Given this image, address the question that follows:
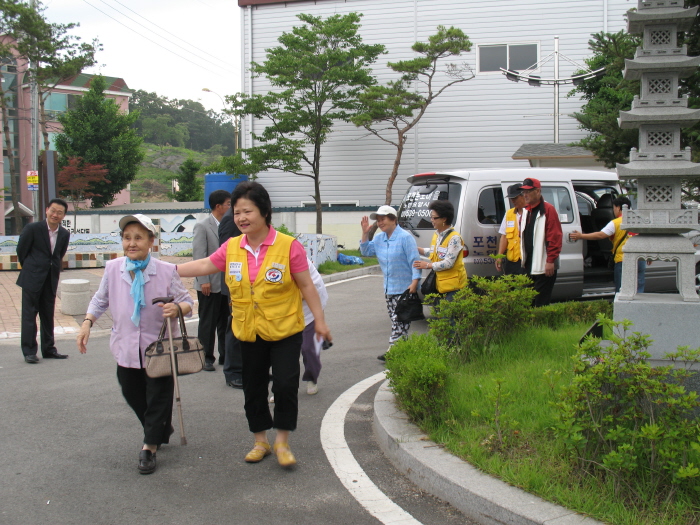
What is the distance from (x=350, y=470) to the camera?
4.20 m

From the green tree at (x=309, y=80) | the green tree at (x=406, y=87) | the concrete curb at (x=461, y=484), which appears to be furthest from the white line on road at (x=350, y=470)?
the green tree at (x=309, y=80)

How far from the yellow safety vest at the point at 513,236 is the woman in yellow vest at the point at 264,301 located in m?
3.82

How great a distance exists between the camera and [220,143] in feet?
353

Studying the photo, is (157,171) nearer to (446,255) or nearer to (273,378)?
(446,255)

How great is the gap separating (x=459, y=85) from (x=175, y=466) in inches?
965

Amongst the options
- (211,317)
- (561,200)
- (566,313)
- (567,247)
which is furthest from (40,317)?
(561,200)

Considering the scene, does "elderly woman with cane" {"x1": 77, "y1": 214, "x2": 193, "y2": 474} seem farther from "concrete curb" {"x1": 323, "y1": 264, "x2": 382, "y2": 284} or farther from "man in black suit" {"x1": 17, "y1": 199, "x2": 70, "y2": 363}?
"concrete curb" {"x1": 323, "y1": 264, "x2": 382, "y2": 284}

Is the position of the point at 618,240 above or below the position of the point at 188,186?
below

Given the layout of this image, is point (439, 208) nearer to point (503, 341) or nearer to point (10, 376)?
point (503, 341)

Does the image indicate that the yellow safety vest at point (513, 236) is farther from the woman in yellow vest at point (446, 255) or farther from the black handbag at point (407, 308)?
the black handbag at point (407, 308)

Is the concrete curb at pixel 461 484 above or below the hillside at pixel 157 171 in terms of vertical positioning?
below

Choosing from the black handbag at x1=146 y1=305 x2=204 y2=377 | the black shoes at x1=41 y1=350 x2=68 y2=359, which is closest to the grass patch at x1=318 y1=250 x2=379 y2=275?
the black shoes at x1=41 y1=350 x2=68 y2=359

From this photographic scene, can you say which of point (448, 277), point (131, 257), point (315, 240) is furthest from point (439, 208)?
point (315, 240)

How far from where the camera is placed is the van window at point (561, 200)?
9.05 metres
